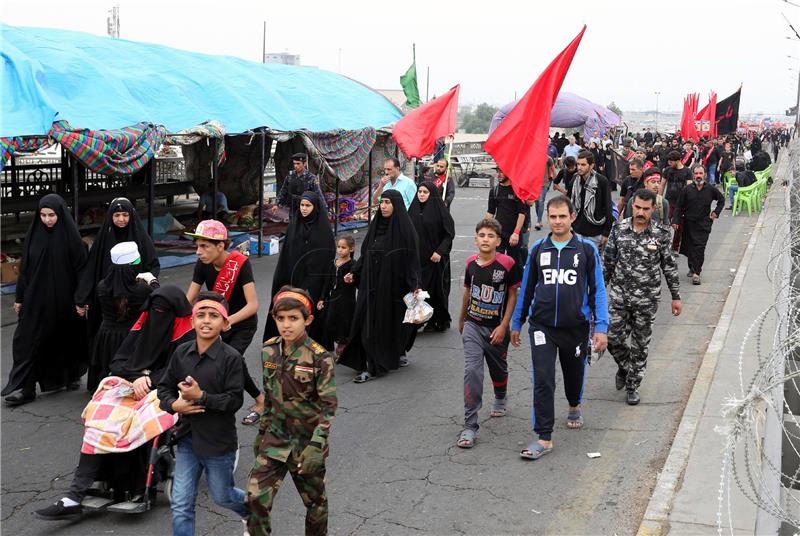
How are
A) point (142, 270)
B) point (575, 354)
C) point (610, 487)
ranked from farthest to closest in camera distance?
point (142, 270) < point (575, 354) < point (610, 487)

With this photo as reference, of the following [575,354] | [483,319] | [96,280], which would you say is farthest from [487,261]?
[96,280]

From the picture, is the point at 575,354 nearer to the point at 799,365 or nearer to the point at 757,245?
A: the point at 799,365

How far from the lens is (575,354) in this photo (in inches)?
249

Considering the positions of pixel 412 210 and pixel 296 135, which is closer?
pixel 412 210

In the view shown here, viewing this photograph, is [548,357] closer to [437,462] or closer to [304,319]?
[437,462]

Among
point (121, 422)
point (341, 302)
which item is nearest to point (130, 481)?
point (121, 422)

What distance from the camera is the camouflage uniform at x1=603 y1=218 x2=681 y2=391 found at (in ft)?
24.1

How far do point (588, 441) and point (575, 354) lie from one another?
0.75 metres

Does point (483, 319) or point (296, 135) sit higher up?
point (296, 135)

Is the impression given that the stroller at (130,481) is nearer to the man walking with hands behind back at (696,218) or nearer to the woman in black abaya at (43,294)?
the woman in black abaya at (43,294)

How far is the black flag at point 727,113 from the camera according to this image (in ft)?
130

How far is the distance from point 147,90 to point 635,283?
10.1 m

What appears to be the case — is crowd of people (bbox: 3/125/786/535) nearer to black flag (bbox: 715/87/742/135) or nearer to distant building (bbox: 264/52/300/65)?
black flag (bbox: 715/87/742/135)

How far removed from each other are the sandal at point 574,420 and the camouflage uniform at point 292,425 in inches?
111
